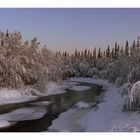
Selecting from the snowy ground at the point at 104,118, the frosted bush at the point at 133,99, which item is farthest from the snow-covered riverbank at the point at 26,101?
the frosted bush at the point at 133,99

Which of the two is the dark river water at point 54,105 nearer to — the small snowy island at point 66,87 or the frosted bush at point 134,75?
the small snowy island at point 66,87

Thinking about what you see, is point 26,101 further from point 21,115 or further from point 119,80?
point 119,80

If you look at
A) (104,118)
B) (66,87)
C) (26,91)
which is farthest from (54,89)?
(104,118)

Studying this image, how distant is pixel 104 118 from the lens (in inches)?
178

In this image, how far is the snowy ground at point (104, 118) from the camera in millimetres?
4426

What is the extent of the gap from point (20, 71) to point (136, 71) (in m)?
1.25

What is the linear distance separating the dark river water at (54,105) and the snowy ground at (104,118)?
66 millimetres

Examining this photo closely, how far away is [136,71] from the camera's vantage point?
450 centimetres

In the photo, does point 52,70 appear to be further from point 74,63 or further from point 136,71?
point 136,71

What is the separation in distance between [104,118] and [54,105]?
562mm

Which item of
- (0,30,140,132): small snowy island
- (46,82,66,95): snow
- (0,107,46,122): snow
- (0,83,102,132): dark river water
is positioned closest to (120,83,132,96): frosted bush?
(0,30,140,132): small snowy island

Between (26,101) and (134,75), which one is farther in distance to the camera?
(26,101)
